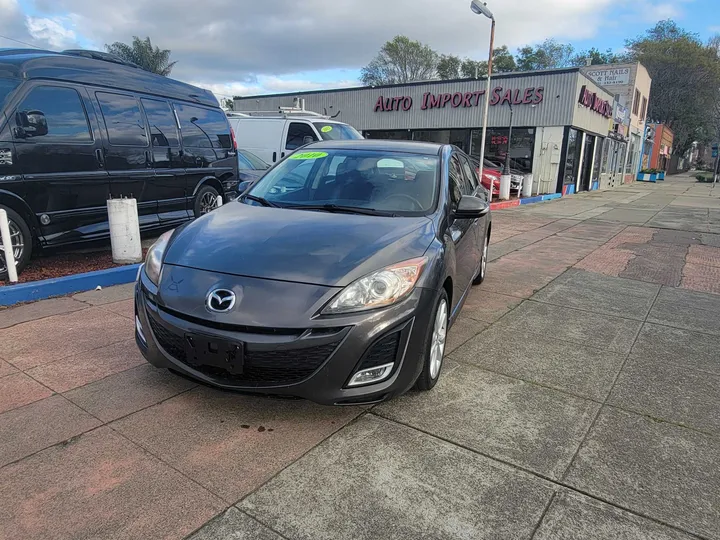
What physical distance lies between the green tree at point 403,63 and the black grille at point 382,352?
70.6 meters

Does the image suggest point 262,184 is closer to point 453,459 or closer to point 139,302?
point 139,302

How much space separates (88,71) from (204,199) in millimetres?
2303

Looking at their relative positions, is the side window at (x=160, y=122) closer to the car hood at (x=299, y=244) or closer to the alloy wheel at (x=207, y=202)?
the alloy wheel at (x=207, y=202)

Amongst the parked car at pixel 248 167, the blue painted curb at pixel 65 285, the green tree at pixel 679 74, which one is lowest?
the blue painted curb at pixel 65 285

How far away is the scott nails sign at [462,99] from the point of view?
21.7 meters

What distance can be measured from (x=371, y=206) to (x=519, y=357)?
5.52 feet

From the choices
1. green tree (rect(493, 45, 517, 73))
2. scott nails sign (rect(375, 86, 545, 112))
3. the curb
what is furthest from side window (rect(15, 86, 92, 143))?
green tree (rect(493, 45, 517, 73))

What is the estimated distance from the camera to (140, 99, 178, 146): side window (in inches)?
251

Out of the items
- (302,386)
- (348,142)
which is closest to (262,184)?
(348,142)

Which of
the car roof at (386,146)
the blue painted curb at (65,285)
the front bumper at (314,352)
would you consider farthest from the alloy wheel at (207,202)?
the front bumper at (314,352)

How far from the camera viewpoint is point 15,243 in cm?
500

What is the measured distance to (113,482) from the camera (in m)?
2.33

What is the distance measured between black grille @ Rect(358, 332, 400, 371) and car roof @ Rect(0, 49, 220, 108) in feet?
15.0

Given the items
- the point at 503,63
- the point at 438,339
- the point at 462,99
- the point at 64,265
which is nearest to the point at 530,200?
the point at 462,99
